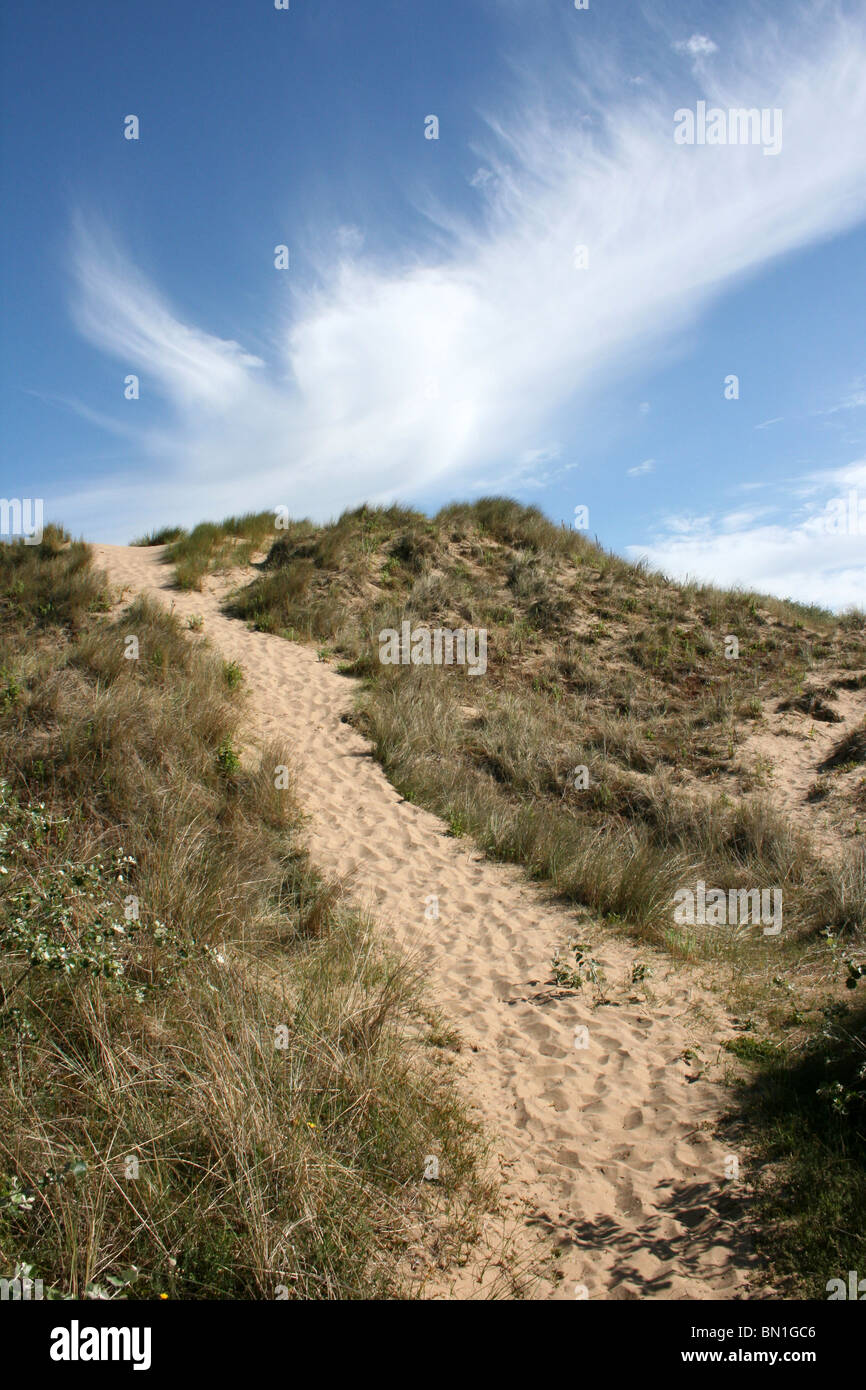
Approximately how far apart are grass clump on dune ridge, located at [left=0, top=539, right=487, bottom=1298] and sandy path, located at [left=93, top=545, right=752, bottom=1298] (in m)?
0.48

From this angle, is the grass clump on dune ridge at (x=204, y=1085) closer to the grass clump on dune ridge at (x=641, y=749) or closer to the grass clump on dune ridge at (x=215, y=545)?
the grass clump on dune ridge at (x=641, y=749)

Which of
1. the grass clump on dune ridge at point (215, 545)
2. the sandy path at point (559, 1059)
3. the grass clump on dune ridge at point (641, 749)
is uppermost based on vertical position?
the grass clump on dune ridge at point (215, 545)

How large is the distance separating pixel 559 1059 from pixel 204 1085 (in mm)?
2716

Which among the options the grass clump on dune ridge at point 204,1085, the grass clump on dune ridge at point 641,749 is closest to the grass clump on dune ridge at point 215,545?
the grass clump on dune ridge at point 641,749

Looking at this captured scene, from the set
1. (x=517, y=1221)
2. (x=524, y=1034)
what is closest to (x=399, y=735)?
(x=524, y=1034)

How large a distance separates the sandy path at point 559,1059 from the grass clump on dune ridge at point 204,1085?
481 millimetres

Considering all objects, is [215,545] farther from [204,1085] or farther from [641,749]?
[204,1085]

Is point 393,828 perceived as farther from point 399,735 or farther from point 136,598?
point 136,598

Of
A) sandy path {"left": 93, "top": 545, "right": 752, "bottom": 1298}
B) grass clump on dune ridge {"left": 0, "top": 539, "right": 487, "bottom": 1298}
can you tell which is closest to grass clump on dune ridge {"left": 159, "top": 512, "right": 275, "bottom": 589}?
sandy path {"left": 93, "top": 545, "right": 752, "bottom": 1298}

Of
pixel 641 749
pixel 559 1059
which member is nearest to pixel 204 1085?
pixel 559 1059

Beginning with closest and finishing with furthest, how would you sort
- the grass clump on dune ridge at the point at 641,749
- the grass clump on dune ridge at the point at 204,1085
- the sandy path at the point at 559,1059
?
the grass clump on dune ridge at the point at 204,1085
the sandy path at the point at 559,1059
the grass clump on dune ridge at the point at 641,749

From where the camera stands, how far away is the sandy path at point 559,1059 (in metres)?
3.41

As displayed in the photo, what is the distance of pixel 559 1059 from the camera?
5086 millimetres
